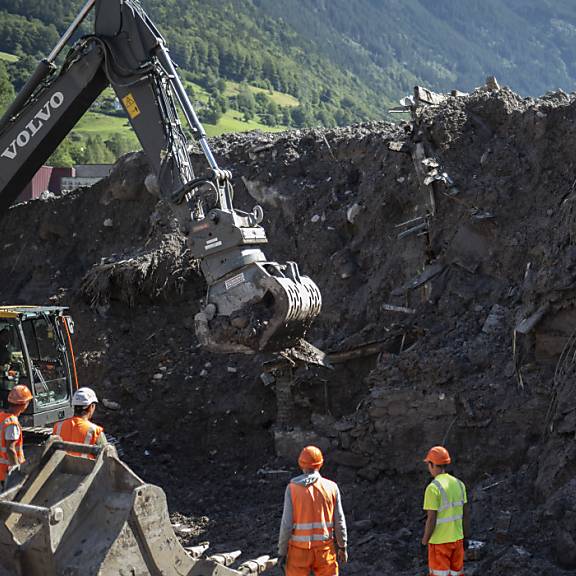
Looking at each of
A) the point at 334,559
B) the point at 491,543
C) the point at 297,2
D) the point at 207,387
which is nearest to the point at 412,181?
the point at 207,387

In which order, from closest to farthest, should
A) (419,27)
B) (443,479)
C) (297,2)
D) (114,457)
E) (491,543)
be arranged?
(114,457) < (443,479) < (491,543) < (297,2) < (419,27)

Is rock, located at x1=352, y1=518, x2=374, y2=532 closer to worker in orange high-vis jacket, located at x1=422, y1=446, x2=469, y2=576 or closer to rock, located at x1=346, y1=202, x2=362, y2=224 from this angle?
worker in orange high-vis jacket, located at x1=422, y1=446, x2=469, y2=576

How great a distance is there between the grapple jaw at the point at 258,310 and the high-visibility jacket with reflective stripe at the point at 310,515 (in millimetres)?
2135

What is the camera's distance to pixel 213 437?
11820 millimetres

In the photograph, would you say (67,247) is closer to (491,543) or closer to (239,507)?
(239,507)

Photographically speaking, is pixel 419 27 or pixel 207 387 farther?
pixel 419 27

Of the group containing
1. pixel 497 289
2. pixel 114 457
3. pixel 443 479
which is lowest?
pixel 497 289

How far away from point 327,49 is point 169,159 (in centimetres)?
13326

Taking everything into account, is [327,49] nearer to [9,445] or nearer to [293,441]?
[293,441]

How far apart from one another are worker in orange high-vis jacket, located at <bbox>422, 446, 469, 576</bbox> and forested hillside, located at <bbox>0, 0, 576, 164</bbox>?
128 ft

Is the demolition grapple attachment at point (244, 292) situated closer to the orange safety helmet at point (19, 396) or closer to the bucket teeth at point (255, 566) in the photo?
the orange safety helmet at point (19, 396)

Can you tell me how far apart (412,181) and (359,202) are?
916 mm

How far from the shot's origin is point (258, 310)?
8.22 metres

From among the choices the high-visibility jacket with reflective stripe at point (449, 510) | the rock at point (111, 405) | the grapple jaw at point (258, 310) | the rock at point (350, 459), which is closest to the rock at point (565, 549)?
the high-visibility jacket with reflective stripe at point (449, 510)
